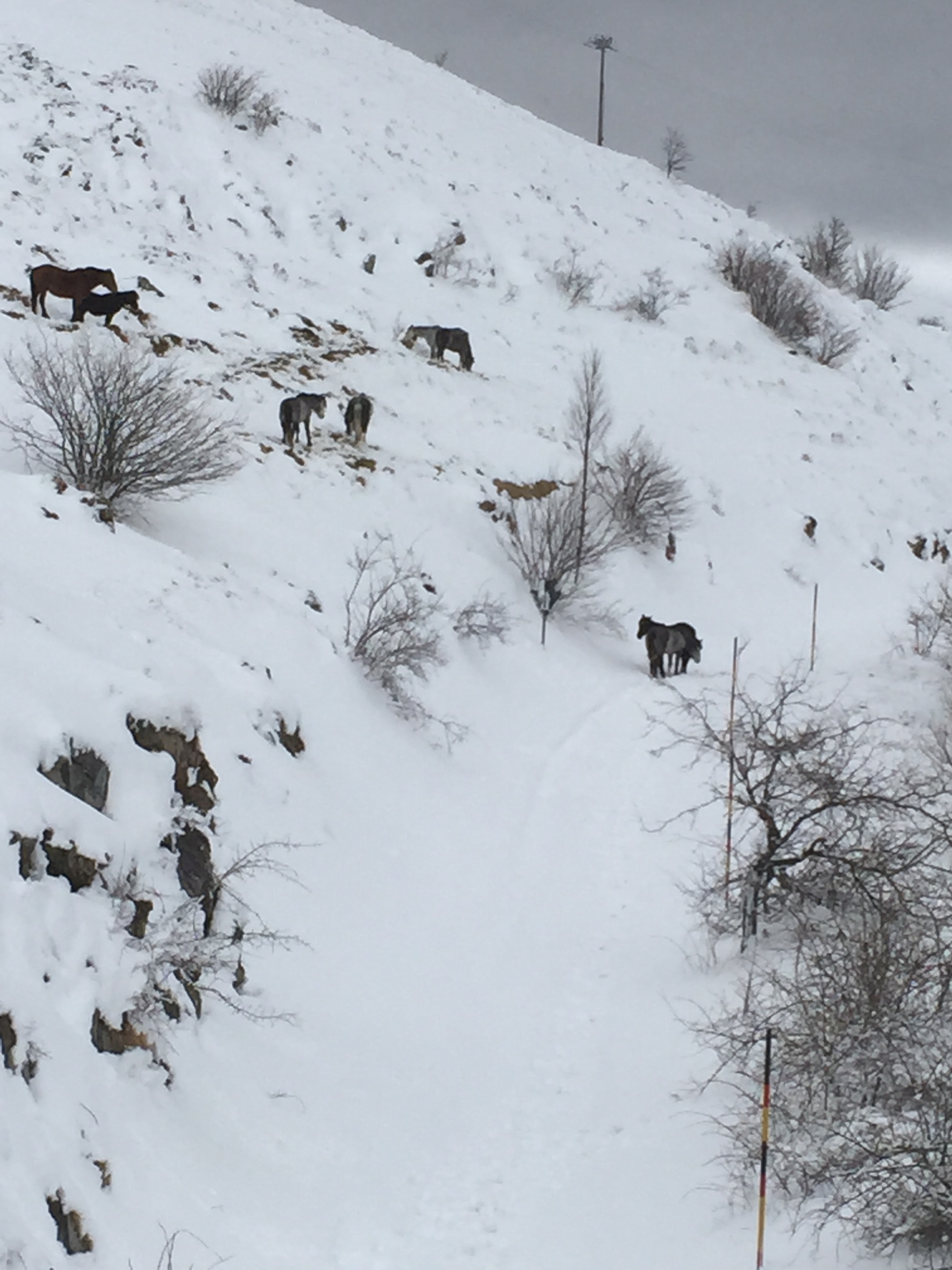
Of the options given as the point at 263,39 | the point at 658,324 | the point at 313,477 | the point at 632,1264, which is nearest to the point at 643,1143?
the point at 632,1264

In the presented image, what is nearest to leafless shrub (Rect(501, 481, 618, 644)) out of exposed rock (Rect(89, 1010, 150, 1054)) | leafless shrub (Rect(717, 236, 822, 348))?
exposed rock (Rect(89, 1010, 150, 1054))

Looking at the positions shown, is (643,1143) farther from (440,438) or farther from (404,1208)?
(440,438)

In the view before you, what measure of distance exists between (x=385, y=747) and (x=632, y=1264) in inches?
317

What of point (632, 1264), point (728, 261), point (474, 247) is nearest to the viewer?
point (632, 1264)

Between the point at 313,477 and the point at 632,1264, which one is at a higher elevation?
the point at 313,477

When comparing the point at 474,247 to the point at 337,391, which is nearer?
the point at 337,391

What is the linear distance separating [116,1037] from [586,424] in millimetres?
19085

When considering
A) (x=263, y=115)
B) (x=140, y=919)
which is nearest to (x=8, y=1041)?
(x=140, y=919)

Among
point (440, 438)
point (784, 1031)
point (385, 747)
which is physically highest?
point (440, 438)

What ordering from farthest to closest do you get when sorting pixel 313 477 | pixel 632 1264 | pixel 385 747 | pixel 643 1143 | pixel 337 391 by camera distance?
pixel 337 391
pixel 313 477
pixel 385 747
pixel 643 1143
pixel 632 1264

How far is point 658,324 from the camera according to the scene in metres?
35.2

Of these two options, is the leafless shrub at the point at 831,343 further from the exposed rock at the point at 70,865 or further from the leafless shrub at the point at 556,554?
the exposed rock at the point at 70,865

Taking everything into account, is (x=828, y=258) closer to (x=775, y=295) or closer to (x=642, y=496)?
(x=775, y=295)

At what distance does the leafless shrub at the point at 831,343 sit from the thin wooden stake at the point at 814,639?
1500 centimetres
